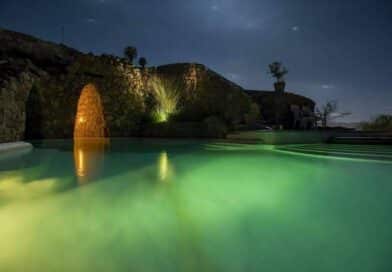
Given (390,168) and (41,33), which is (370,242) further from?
(41,33)

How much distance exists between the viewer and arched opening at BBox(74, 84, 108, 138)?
12.8 meters

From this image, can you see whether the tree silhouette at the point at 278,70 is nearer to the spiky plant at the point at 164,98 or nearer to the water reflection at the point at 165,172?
the spiky plant at the point at 164,98

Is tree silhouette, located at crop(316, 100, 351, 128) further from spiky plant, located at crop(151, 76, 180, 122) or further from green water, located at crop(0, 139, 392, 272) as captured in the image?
green water, located at crop(0, 139, 392, 272)

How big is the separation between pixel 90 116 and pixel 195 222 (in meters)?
12.7

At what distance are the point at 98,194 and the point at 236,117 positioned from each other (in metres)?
11.0

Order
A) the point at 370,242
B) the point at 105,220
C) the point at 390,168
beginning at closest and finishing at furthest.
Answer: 1. the point at 370,242
2. the point at 105,220
3. the point at 390,168

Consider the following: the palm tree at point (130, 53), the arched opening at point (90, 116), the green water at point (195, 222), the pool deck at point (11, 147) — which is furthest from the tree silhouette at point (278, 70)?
the pool deck at point (11, 147)

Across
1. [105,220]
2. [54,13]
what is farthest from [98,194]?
[54,13]

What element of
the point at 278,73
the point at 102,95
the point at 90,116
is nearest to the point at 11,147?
the point at 90,116

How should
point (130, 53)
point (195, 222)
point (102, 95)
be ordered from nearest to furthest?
point (195, 222) → point (102, 95) → point (130, 53)

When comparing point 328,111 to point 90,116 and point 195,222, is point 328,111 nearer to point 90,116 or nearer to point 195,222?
point 90,116

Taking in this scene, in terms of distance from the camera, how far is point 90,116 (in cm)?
1320

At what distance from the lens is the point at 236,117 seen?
43.0 feet

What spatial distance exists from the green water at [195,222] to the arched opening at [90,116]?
31.8 feet
